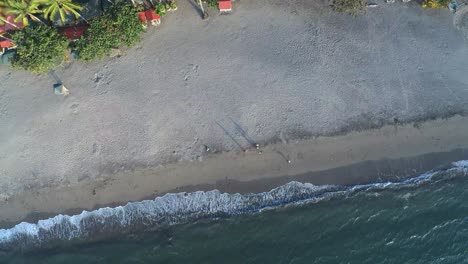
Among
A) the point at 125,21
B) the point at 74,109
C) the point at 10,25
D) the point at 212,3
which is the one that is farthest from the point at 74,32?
the point at 212,3

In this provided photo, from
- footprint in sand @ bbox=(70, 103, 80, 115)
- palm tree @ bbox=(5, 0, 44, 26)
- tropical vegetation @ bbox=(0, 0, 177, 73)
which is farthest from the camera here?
footprint in sand @ bbox=(70, 103, 80, 115)

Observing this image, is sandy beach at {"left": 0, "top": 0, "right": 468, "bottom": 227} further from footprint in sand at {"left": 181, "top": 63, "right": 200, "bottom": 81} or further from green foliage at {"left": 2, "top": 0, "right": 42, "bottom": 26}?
green foliage at {"left": 2, "top": 0, "right": 42, "bottom": 26}

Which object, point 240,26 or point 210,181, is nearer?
point 210,181

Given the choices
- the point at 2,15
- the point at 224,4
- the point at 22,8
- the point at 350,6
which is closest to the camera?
the point at 22,8

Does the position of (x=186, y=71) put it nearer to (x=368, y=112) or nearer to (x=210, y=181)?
(x=210, y=181)

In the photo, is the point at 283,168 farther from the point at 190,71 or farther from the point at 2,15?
the point at 2,15

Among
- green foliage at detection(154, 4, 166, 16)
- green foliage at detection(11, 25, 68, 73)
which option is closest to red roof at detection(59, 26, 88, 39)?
green foliage at detection(11, 25, 68, 73)

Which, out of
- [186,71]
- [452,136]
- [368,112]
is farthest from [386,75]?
[186,71]
